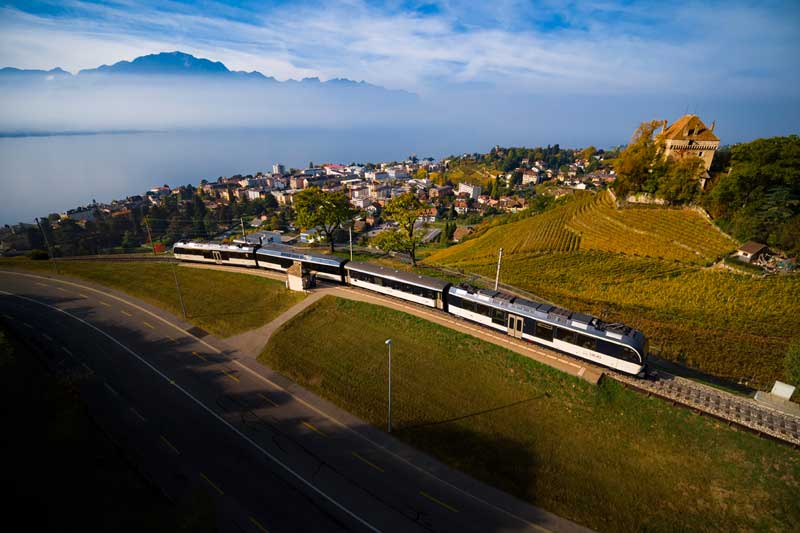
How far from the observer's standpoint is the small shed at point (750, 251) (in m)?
34.2

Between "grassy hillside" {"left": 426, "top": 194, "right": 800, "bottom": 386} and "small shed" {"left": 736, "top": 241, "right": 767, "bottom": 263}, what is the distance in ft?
6.75

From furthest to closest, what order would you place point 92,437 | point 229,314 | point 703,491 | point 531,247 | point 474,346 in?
point 531,247, point 229,314, point 474,346, point 92,437, point 703,491

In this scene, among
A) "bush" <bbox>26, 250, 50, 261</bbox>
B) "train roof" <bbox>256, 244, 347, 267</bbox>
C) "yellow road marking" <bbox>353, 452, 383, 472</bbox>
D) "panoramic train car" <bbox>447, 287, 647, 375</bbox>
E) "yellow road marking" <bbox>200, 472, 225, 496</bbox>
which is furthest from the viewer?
"bush" <bbox>26, 250, 50, 261</bbox>

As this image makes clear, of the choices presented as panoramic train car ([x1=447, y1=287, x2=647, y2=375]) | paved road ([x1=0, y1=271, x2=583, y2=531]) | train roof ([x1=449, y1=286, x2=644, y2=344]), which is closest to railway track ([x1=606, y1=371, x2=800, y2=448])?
panoramic train car ([x1=447, y1=287, x2=647, y2=375])

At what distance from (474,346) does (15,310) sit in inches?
1777

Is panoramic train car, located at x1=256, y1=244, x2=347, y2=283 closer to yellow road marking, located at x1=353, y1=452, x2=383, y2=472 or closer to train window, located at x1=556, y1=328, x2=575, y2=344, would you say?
yellow road marking, located at x1=353, y1=452, x2=383, y2=472

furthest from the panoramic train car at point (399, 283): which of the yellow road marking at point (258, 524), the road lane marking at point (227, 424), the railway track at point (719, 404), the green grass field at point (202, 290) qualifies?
the yellow road marking at point (258, 524)

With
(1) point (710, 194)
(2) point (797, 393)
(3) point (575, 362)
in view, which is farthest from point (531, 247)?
(2) point (797, 393)

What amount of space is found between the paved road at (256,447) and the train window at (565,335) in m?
11.2

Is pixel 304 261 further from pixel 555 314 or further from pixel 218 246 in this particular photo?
pixel 555 314

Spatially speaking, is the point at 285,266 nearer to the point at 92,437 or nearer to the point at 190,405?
the point at 190,405

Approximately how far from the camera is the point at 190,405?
2252cm

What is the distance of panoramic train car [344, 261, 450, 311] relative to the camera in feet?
101

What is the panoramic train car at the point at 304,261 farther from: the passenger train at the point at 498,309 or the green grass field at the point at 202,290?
the green grass field at the point at 202,290
